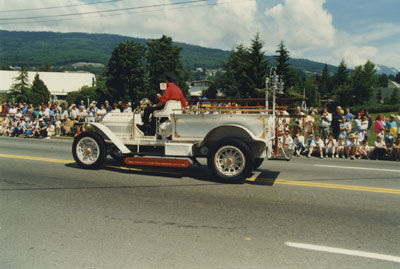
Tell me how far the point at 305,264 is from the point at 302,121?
10935 millimetres

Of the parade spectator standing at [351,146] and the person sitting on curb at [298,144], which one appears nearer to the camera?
the parade spectator standing at [351,146]

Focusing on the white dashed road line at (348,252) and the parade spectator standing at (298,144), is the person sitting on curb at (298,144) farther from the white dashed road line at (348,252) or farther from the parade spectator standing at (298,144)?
the white dashed road line at (348,252)

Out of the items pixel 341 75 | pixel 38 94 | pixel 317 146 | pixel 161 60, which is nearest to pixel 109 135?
pixel 317 146

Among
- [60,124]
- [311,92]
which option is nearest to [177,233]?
[60,124]

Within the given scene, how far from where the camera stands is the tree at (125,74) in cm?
7256

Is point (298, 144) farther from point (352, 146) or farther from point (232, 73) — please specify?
point (232, 73)

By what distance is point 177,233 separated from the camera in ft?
15.6

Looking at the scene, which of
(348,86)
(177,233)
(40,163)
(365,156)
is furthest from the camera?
(348,86)

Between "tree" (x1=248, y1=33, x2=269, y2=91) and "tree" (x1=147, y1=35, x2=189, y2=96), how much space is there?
27901 millimetres

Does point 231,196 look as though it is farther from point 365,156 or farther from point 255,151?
point 365,156

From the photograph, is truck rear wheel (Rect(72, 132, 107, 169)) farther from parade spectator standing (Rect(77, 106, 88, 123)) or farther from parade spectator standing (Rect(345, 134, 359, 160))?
parade spectator standing (Rect(77, 106, 88, 123))

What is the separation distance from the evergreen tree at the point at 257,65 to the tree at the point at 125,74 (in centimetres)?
3205

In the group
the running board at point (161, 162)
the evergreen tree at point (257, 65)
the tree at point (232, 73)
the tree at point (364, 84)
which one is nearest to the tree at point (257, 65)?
the evergreen tree at point (257, 65)

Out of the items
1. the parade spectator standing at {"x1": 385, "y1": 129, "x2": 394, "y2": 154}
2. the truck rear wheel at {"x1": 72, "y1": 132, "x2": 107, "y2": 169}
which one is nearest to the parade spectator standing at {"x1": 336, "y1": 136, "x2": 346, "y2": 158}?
the parade spectator standing at {"x1": 385, "y1": 129, "x2": 394, "y2": 154}
